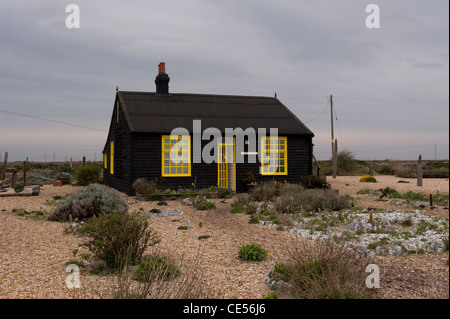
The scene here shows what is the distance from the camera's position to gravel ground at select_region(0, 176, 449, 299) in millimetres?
4898

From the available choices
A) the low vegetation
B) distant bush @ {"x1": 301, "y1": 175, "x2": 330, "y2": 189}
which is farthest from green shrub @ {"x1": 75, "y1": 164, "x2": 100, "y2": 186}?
distant bush @ {"x1": 301, "y1": 175, "x2": 330, "y2": 189}

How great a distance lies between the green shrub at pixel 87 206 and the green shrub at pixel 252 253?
468 cm

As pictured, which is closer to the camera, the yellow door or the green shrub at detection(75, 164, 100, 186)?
the yellow door

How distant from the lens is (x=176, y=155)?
17141mm

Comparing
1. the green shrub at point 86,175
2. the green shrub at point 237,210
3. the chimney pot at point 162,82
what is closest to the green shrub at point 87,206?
the green shrub at point 237,210

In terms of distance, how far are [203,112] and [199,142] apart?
225 centimetres

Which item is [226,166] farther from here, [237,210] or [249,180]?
[237,210]

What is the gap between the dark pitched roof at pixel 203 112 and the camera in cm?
1745

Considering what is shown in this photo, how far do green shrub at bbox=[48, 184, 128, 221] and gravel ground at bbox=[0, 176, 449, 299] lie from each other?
0.44 metres

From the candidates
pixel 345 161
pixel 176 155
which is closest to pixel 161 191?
pixel 176 155

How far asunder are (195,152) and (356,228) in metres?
9.68

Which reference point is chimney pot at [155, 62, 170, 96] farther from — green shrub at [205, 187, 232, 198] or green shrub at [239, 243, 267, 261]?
green shrub at [239, 243, 267, 261]

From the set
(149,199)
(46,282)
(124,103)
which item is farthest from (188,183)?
(46,282)

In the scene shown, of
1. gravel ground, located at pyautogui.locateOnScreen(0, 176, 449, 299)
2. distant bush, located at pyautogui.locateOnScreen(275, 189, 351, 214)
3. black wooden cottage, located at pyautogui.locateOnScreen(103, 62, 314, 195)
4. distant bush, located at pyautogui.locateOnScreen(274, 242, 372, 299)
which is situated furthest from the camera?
black wooden cottage, located at pyautogui.locateOnScreen(103, 62, 314, 195)
